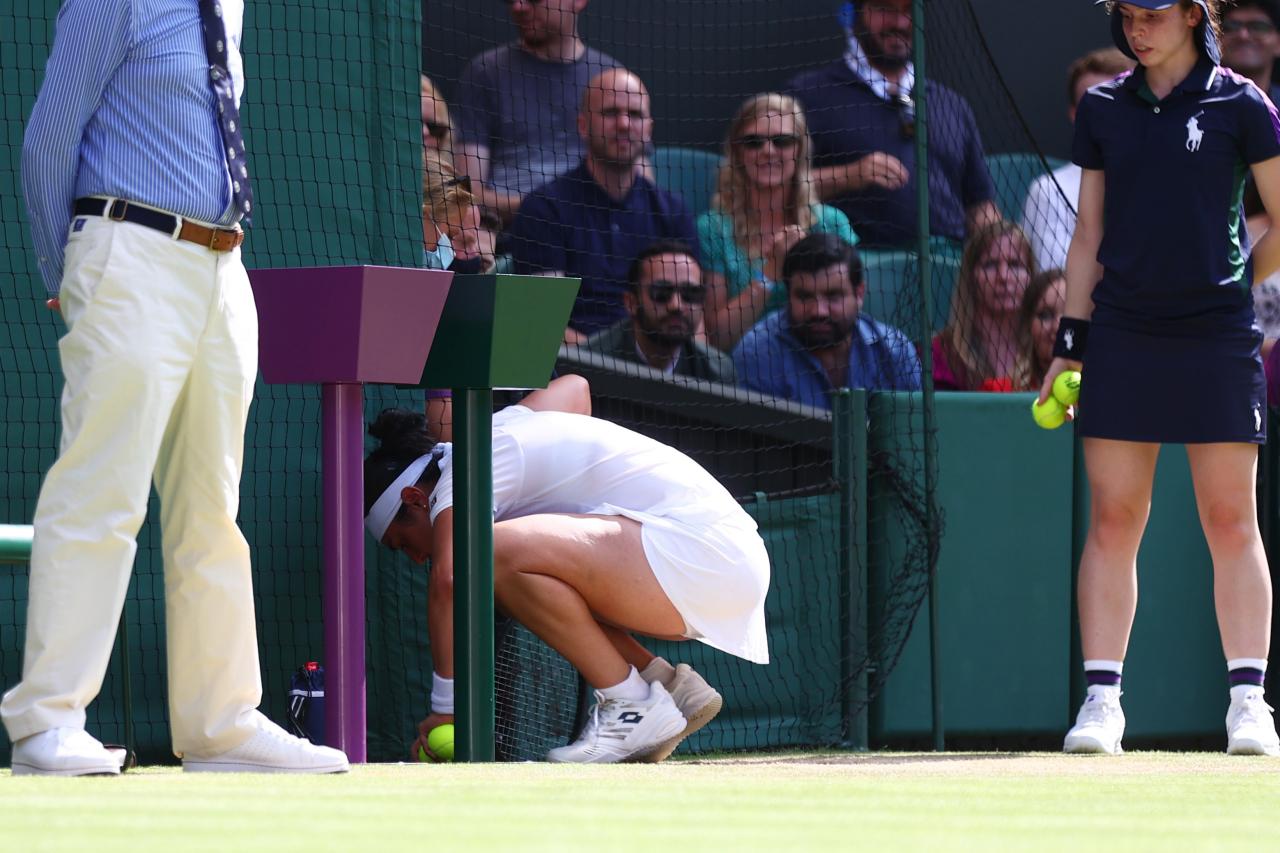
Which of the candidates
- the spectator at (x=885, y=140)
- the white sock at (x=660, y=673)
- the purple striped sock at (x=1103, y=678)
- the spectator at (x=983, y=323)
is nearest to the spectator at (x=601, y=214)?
the spectator at (x=885, y=140)

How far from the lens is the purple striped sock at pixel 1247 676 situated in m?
4.94

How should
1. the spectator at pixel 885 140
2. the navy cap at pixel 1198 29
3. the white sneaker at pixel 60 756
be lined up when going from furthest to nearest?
the spectator at pixel 885 140
the navy cap at pixel 1198 29
the white sneaker at pixel 60 756

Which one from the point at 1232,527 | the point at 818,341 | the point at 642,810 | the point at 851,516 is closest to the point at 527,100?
the point at 818,341

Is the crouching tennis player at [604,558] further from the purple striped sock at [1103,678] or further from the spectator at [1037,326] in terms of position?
Result: the spectator at [1037,326]

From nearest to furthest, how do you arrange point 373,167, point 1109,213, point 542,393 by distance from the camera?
point 1109,213
point 542,393
point 373,167

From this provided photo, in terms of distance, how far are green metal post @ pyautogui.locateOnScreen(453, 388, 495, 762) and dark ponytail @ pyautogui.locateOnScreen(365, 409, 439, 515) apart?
2.94 ft

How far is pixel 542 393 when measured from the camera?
5438mm

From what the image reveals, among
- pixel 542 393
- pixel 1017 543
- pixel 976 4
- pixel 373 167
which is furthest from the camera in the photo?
pixel 976 4

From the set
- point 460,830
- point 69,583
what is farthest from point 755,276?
point 460,830

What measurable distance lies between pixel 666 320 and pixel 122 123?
9.88ft

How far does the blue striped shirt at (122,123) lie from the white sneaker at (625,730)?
1.75 m

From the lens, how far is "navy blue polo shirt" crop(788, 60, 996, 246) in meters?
7.25

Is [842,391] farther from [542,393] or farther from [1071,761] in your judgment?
[1071,761]

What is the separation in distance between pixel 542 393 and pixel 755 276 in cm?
159
